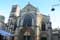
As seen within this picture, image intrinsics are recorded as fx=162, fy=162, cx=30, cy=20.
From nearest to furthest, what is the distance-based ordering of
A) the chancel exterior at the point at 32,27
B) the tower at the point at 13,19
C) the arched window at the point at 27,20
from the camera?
the chancel exterior at the point at 32,27, the arched window at the point at 27,20, the tower at the point at 13,19

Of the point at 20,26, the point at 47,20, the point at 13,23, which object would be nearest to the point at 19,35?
the point at 20,26

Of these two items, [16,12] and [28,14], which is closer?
[28,14]

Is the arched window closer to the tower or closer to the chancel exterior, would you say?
the chancel exterior

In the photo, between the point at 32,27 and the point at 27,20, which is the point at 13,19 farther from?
the point at 32,27

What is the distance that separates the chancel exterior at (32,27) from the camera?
97.6 ft

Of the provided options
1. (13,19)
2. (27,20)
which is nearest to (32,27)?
(27,20)

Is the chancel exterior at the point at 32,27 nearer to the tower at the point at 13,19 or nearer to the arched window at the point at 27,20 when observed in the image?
the arched window at the point at 27,20

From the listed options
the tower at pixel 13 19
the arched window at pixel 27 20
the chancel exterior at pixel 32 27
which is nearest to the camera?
the chancel exterior at pixel 32 27

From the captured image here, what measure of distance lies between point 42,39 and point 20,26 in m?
4.81

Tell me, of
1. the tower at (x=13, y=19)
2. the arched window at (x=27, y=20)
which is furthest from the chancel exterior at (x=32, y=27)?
the tower at (x=13, y=19)

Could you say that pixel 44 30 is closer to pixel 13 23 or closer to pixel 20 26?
pixel 20 26

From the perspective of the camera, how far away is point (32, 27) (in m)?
30.0

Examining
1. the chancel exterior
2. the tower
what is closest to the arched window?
the chancel exterior

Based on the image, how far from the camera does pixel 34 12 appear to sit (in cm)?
3056
